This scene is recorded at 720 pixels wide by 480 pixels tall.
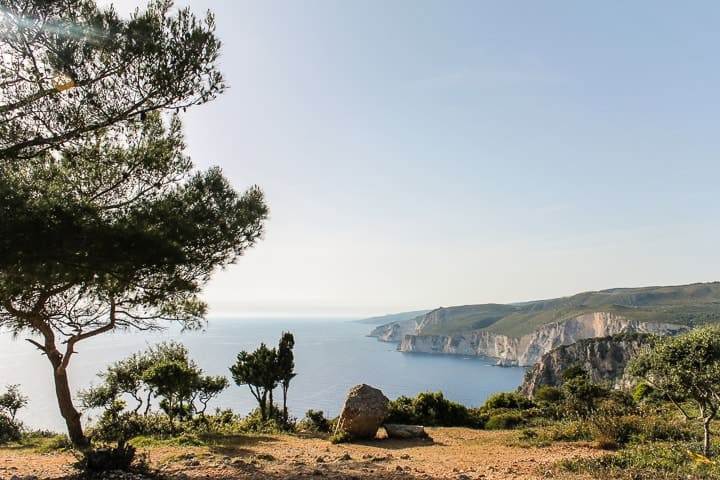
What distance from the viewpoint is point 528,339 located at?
486 feet

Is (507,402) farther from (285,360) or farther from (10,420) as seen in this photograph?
(10,420)

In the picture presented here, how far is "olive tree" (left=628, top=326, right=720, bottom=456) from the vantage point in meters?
8.09

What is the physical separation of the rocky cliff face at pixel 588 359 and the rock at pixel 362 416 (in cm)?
7183

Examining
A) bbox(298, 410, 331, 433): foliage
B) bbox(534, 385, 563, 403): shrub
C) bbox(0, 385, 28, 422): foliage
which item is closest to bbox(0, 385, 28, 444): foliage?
bbox(0, 385, 28, 422): foliage

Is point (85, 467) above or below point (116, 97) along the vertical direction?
below

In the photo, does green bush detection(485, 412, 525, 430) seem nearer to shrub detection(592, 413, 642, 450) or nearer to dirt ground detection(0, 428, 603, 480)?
dirt ground detection(0, 428, 603, 480)

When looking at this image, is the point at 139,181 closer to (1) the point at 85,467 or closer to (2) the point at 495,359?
(1) the point at 85,467

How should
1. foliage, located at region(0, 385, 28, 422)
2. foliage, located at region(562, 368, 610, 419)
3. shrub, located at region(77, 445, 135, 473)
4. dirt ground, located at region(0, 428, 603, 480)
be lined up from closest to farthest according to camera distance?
1. shrub, located at region(77, 445, 135, 473)
2. dirt ground, located at region(0, 428, 603, 480)
3. foliage, located at region(562, 368, 610, 419)
4. foliage, located at region(0, 385, 28, 422)

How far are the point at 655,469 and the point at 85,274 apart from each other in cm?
1036

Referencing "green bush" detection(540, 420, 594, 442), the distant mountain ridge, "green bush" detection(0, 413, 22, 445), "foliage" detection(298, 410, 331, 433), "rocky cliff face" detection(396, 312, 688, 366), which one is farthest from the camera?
"rocky cliff face" detection(396, 312, 688, 366)

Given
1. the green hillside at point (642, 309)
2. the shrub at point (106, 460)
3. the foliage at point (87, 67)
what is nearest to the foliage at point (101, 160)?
the foliage at point (87, 67)

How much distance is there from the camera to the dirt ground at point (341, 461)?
718 centimetres

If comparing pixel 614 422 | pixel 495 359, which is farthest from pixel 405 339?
pixel 614 422

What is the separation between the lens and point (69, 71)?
656cm
